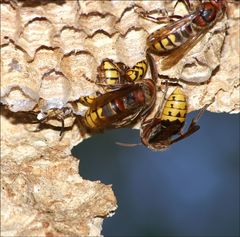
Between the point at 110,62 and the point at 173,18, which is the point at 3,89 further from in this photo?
the point at 173,18

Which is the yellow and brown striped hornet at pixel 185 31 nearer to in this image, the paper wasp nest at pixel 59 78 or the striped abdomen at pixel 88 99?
the paper wasp nest at pixel 59 78

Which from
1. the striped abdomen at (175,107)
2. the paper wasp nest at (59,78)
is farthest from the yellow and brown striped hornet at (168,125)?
the paper wasp nest at (59,78)

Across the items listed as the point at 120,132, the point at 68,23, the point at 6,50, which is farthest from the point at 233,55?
the point at 120,132

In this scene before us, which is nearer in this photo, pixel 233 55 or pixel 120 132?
pixel 233 55

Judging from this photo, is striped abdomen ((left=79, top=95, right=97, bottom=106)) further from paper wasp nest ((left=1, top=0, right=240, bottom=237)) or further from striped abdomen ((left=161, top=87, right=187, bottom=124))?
striped abdomen ((left=161, top=87, right=187, bottom=124))

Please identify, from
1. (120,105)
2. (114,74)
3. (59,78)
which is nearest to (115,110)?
(120,105)
